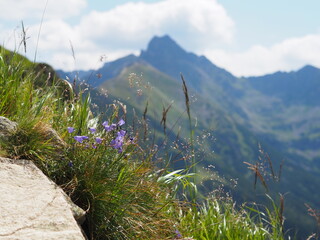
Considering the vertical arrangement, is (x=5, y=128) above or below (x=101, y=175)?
above

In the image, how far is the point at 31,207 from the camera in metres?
3.68

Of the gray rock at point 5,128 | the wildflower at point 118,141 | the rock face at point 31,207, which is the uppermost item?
the wildflower at point 118,141

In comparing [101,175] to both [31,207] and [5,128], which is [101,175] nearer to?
[31,207]

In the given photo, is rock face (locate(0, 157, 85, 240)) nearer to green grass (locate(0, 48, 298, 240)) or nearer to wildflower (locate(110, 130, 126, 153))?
green grass (locate(0, 48, 298, 240))

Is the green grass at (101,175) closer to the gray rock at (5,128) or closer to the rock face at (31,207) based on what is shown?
the gray rock at (5,128)

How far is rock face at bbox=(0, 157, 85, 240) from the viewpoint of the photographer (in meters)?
3.38

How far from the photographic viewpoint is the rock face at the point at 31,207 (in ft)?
11.1

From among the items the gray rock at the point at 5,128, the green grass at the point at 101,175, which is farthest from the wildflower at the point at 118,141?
the gray rock at the point at 5,128

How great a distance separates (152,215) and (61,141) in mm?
1388

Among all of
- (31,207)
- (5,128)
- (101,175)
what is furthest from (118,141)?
(5,128)

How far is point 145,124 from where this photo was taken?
474cm

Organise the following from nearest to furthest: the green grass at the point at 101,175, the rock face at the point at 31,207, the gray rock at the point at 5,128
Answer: the rock face at the point at 31,207 < the green grass at the point at 101,175 < the gray rock at the point at 5,128

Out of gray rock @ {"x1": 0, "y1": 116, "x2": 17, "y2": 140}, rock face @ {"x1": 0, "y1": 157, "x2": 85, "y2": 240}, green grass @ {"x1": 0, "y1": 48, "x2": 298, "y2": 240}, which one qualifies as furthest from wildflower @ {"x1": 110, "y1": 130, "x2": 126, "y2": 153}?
gray rock @ {"x1": 0, "y1": 116, "x2": 17, "y2": 140}

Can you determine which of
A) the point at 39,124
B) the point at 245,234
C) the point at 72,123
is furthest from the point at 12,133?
the point at 245,234
